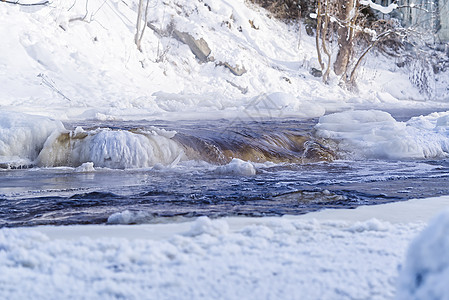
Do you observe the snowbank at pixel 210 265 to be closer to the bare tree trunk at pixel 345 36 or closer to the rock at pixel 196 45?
the rock at pixel 196 45

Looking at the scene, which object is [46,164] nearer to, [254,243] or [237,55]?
[254,243]

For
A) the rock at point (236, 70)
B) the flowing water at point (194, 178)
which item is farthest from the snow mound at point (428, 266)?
the rock at point (236, 70)

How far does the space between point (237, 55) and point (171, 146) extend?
1205 cm

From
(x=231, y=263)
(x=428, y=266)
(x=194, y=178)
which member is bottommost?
(x=194, y=178)

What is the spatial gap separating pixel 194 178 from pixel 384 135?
3.20 meters

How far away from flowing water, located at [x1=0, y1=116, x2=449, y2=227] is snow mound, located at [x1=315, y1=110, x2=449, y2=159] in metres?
0.29

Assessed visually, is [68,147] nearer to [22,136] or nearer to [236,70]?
[22,136]

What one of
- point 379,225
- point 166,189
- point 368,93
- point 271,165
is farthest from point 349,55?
point 379,225

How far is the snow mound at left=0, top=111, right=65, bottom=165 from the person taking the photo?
509 cm

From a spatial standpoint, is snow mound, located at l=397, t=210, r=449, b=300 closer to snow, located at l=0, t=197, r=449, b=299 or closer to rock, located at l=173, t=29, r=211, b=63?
snow, located at l=0, t=197, r=449, b=299

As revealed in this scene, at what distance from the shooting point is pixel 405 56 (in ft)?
76.7

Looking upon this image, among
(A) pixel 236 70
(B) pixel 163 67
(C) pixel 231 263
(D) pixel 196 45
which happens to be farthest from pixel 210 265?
(D) pixel 196 45

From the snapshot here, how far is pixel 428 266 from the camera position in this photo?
964 millimetres

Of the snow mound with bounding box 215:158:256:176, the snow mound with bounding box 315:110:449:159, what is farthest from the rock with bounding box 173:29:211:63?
the snow mound with bounding box 215:158:256:176
